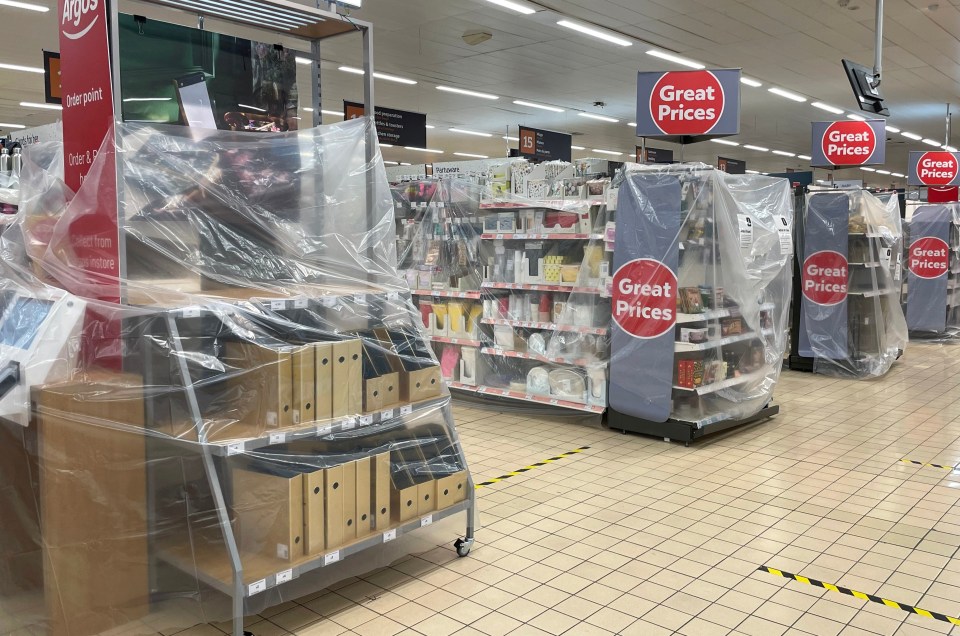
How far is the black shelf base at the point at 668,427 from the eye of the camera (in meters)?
5.71

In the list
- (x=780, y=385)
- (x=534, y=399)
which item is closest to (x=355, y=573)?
(x=534, y=399)

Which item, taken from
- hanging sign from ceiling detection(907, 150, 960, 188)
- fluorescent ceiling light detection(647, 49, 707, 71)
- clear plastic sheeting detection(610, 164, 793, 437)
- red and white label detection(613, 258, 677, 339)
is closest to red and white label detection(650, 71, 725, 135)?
clear plastic sheeting detection(610, 164, 793, 437)

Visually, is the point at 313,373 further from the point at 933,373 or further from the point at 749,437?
the point at 933,373

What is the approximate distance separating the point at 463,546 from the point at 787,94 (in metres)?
13.6

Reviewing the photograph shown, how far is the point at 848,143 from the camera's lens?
9375mm

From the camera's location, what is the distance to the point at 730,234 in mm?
5645

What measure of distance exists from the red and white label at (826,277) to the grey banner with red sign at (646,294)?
358 centimetres

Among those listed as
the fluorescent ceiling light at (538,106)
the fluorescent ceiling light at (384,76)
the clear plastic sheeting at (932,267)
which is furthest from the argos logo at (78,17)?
the fluorescent ceiling light at (538,106)

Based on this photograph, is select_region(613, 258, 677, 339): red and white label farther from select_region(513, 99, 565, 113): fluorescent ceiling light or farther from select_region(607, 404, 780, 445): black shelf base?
select_region(513, 99, 565, 113): fluorescent ceiling light

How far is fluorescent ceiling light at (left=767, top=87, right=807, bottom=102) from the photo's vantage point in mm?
14398

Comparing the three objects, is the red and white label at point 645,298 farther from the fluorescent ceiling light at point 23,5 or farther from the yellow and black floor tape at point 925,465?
the fluorescent ceiling light at point 23,5

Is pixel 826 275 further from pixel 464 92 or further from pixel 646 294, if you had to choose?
pixel 464 92

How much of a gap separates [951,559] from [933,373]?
232 inches

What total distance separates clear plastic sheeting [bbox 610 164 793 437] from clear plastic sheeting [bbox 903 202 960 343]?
6601 mm
